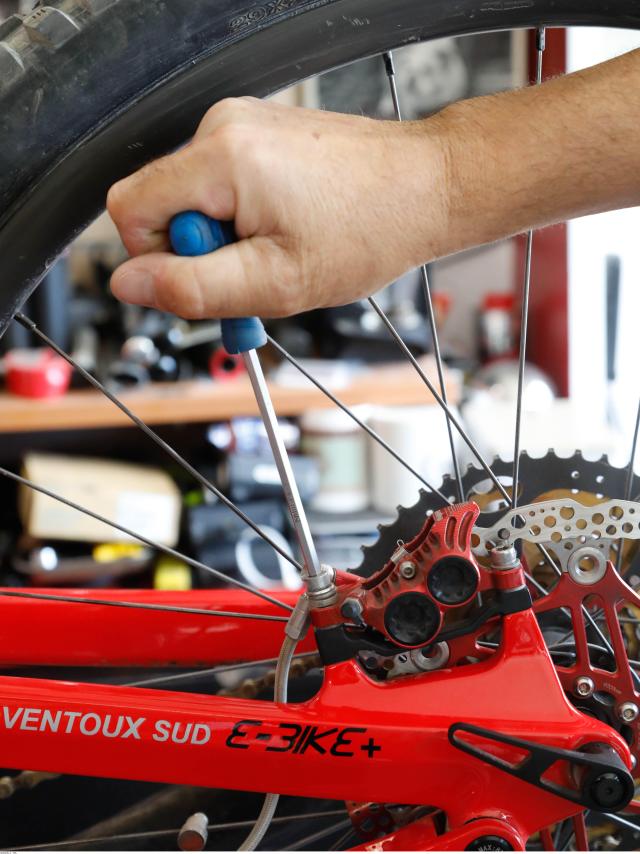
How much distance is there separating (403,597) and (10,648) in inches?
11.6

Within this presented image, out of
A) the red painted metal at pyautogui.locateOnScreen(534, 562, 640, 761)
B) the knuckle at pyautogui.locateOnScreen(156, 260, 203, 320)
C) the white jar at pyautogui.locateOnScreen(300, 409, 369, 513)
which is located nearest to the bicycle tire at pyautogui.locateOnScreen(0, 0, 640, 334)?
the knuckle at pyautogui.locateOnScreen(156, 260, 203, 320)

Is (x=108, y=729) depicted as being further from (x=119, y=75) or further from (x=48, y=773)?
(x=119, y=75)

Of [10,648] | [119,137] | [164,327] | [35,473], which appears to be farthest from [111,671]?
[164,327]

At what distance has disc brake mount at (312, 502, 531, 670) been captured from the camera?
0.56 meters

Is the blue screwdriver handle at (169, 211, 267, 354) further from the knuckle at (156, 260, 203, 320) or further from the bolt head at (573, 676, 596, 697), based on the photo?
the bolt head at (573, 676, 596, 697)

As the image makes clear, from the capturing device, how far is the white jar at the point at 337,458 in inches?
67.0

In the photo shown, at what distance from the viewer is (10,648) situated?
690mm

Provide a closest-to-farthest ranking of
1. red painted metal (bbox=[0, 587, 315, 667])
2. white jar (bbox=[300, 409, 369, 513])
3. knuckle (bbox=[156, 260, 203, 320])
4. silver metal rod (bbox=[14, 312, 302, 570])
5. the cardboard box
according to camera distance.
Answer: knuckle (bbox=[156, 260, 203, 320]), silver metal rod (bbox=[14, 312, 302, 570]), red painted metal (bbox=[0, 587, 315, 667]), the cardboard box, white jar (bbox=[300, 409, 369, 513])

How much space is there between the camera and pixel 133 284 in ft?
1.57

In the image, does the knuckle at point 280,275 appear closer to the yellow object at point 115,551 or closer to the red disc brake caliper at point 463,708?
the red disc brake caliper at point 463,708

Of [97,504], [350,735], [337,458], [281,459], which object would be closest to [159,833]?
[350,735]

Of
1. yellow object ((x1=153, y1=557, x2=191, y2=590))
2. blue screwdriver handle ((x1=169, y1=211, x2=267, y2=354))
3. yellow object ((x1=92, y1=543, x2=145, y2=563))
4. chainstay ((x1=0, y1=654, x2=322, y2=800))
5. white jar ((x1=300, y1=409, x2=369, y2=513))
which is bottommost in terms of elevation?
chainstay ((x1=0, y1=654, x2=322, y2=800))

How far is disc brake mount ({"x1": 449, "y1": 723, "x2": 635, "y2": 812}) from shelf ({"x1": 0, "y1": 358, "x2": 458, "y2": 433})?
1090mm


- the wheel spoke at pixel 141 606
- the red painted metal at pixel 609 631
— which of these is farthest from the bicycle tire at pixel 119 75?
the red painted metal at pixel 609 631
